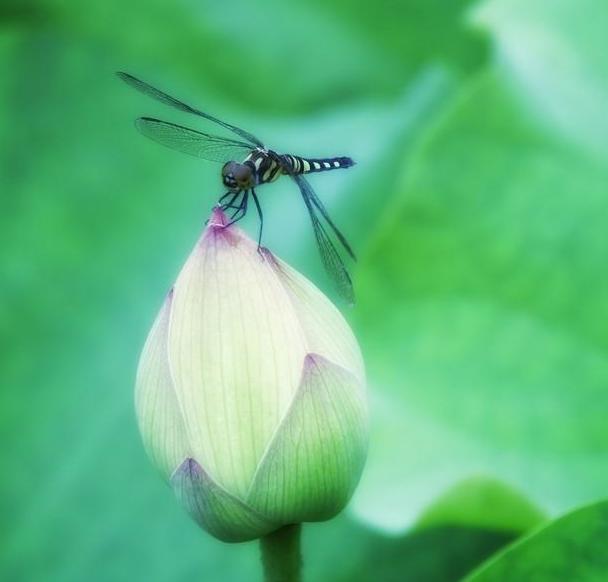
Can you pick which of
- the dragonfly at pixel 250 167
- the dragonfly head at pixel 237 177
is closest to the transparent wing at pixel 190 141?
the dragonfly at pixel 250 167

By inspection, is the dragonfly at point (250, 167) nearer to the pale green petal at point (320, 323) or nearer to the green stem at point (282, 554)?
the pale green petal at point (320, 323)

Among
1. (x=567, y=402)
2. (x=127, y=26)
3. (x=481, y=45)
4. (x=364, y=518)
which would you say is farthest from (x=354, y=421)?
(x=127, y=26)

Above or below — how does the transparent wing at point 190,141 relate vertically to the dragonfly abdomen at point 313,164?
above

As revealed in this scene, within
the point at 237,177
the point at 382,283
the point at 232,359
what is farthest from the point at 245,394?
the point at 382,283

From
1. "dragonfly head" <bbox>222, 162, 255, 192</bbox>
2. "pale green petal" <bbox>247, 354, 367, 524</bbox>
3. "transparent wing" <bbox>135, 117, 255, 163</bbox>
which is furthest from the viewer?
"transparent wing" <bbox>135, 117, 255, 163</bbox>

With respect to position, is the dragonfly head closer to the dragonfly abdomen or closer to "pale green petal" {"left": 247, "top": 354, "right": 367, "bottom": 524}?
the dragonfly abdomen

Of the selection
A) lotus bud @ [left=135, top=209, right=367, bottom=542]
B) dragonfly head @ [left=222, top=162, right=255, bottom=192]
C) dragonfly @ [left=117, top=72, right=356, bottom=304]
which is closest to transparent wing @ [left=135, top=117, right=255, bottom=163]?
dragonfly @ [left=117, top=72, right=356, bottom=304]

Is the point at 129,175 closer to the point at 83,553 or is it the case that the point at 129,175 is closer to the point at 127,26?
the point at 127,26
